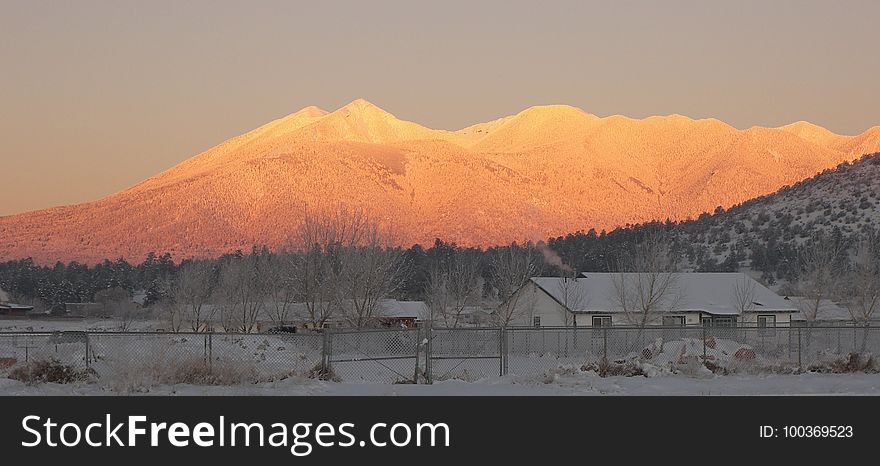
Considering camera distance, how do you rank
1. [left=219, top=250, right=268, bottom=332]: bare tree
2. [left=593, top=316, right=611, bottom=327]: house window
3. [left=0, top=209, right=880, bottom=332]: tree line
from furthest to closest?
[left=219, top=250, right=268, bottom=332]: bare tree → [left=0, top=209, right=880, bottom=332]: tree line → [left=593, top=316, right=611, bottom=327]: house window

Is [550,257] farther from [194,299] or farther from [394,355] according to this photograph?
[394,355]

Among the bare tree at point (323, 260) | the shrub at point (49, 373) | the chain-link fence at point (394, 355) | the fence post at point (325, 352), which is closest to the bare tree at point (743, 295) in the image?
the chain-link fence at point (394, 355)

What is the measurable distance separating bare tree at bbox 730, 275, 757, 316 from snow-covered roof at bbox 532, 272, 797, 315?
0.06 metres

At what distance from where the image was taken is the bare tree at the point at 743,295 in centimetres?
6207

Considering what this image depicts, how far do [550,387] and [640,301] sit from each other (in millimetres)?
34773

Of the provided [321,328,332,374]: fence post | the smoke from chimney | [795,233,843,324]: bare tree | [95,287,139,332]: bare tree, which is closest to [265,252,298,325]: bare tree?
[795,233,843,324]: bare tree

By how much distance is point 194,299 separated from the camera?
86062mm

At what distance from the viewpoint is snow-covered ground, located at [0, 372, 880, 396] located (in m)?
24.2

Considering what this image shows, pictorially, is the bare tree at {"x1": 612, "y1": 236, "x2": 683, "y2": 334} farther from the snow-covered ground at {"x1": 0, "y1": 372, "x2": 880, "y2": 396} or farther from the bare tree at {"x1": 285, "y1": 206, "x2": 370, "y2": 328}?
the snow-covered ground at {"x1": 0, "y1": 372, "x2": 880, "y2": 396}

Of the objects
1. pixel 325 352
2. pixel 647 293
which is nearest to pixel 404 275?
pixel 647 293

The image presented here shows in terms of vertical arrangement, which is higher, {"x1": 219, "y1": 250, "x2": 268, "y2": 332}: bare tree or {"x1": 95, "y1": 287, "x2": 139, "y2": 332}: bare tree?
{"x1": 219, "y1": 250, "x2": 268, "y2": 332}: bare tree

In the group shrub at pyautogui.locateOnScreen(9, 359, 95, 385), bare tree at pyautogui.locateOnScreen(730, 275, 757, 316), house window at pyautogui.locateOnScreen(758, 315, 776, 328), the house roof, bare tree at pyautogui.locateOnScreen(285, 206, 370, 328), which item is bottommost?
the house roof
